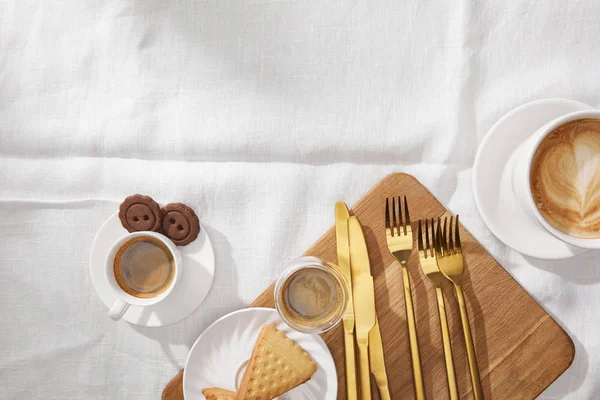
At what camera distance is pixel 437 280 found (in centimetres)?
91

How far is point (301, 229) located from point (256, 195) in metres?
0.10

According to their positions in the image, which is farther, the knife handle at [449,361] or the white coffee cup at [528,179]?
the knife handle at [449,361]

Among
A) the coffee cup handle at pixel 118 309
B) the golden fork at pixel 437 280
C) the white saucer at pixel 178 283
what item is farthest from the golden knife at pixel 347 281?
the coffee cup handle at pixel 118 309

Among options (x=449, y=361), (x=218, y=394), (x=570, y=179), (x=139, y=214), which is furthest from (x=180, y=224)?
(x=570, y=179)

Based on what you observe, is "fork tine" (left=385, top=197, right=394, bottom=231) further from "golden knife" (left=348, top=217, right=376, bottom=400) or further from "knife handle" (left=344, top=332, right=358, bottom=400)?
"knife handle" (left=344, top=332, right=358, bottom=400)

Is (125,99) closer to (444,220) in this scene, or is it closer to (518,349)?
(444,220)

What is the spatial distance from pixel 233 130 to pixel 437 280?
45cm

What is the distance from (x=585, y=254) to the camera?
0.96m

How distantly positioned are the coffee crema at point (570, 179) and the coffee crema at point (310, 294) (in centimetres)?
36

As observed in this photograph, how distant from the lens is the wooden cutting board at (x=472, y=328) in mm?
923

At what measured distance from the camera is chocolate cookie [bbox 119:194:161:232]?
932 mm

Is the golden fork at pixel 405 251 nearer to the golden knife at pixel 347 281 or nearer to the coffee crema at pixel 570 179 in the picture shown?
the golden knife at pixel 347 281

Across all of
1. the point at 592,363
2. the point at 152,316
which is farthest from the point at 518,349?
the point at 152,316

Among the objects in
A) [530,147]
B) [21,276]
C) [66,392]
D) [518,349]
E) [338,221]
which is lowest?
[66,392]
